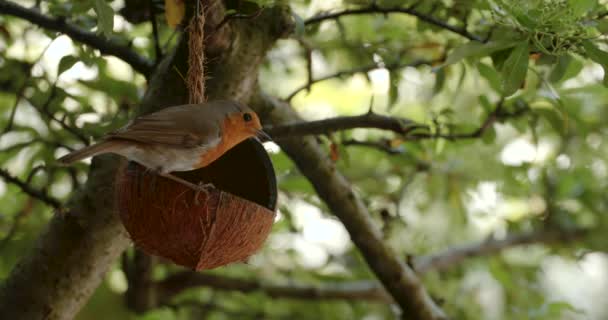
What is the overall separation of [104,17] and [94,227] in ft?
1.85

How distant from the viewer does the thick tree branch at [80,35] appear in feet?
5.73

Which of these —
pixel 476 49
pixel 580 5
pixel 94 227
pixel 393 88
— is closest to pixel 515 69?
pixel 476 49

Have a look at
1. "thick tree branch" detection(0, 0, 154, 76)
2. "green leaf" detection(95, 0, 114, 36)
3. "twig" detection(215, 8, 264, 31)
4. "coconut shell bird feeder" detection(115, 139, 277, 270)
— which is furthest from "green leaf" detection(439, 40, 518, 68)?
"thick tree branch" detection(0, 0, 154, 76)

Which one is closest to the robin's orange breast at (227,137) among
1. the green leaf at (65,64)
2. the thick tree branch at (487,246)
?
the green leaf at (65,64)

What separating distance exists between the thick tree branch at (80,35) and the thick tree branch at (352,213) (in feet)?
1.15

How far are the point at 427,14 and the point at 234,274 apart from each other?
1.81m

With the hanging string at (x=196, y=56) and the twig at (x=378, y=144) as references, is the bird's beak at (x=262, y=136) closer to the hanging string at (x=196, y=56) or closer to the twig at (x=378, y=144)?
the hanging string at (x=196, y=56)

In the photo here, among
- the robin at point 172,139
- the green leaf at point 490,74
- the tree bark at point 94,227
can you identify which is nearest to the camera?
the robin at point 172,139

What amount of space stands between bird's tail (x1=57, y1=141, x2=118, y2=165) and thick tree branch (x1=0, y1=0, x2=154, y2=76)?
0.37 m

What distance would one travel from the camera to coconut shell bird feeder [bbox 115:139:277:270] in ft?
4.85

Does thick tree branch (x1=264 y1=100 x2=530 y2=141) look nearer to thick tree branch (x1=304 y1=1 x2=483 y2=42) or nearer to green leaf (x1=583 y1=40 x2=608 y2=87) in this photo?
thick tree branch (x1=304 y1=1 x2=483 y2=42)

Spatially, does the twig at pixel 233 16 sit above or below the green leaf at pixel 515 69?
below

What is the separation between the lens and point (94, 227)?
1.71m

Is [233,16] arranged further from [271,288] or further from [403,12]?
[271,288]
